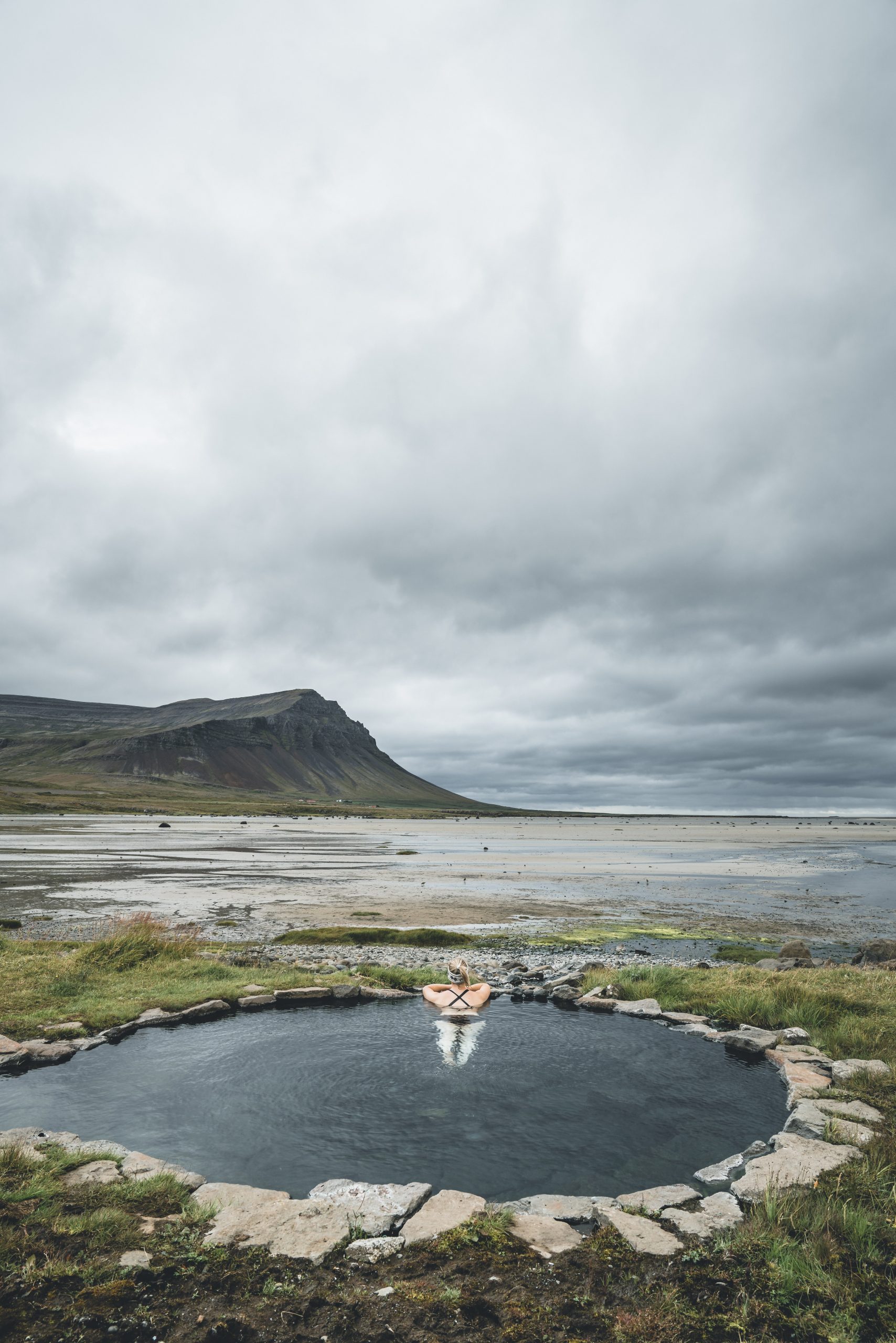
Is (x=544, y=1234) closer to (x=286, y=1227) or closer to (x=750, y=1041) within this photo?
(x=286, y=1227)

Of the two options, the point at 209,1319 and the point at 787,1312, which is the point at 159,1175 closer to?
the point at 209,1319

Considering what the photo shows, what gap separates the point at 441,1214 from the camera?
925cm

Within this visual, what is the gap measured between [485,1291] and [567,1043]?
11160 millimetres

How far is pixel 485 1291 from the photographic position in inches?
295

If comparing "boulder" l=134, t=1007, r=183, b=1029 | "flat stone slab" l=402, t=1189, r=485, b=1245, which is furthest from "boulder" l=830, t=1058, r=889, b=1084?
"boulder" l=134, t=1007, r=183, b=1029

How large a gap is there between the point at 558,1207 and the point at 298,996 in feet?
40.6

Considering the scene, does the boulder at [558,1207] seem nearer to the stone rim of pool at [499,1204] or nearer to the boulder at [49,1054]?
the stone rim of pool at [499,1204]

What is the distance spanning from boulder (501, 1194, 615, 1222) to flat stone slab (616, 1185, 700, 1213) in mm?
267

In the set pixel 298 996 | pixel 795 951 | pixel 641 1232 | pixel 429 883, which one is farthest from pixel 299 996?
pixel 429 883

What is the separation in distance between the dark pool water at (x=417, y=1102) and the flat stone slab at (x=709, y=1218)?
6.53 feet

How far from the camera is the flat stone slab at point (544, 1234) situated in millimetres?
8422

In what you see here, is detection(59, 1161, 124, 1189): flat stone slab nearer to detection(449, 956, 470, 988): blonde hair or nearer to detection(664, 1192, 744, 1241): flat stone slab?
detection(664, 1192, 744, 1241): flat stone slab

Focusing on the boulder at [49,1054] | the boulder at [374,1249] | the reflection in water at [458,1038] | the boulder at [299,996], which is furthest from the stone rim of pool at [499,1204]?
the boulder at [299,996]

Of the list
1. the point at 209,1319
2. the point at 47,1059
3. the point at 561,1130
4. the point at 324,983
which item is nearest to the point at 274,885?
the point at 324,983
